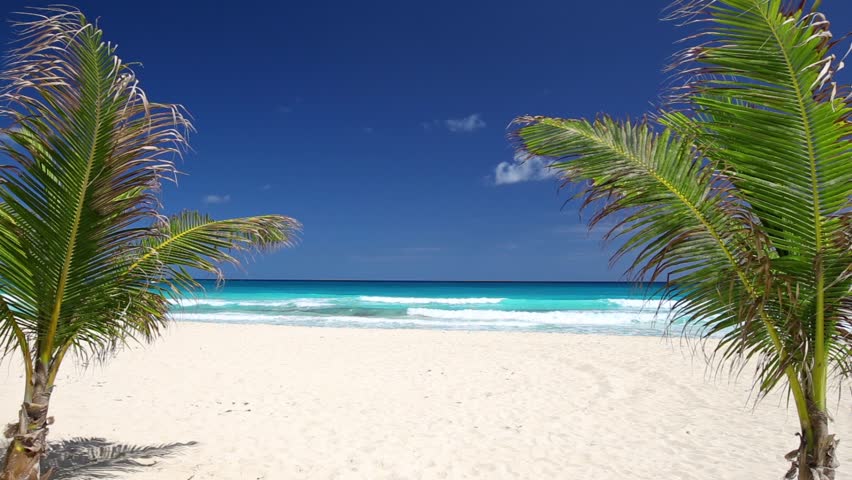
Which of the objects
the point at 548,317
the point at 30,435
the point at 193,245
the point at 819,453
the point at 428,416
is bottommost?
the point at 548,317

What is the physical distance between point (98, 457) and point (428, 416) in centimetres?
374

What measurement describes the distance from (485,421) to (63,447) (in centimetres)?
476

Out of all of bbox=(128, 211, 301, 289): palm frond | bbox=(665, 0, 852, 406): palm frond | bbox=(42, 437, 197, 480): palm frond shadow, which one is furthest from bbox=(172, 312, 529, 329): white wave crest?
bbox=(665, 0, 852, 406): palm frond

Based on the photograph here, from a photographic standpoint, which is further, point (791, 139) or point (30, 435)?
point (30, 435)

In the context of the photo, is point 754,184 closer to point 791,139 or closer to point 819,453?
point 791,139

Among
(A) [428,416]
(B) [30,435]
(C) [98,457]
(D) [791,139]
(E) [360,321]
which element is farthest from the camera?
(E) [360,321]

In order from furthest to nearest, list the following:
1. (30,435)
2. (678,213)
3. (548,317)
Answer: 1. (548,317)
2. (30,435)
3. (678,213)

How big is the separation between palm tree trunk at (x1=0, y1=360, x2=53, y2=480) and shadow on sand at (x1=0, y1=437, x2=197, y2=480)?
1.05m

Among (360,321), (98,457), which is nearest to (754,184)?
(98,457)

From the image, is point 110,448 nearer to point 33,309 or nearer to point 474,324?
point 33,309

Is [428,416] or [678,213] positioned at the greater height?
[678,213]

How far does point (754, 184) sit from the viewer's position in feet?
8.70

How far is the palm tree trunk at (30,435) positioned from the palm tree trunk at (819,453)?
4801mm

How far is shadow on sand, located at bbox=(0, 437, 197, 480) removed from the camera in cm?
454
